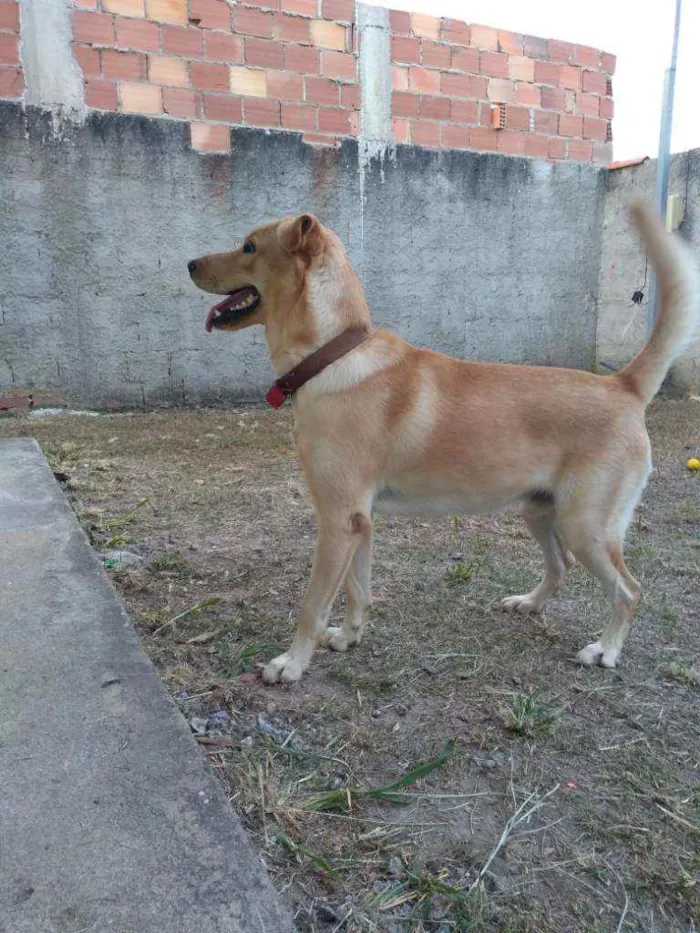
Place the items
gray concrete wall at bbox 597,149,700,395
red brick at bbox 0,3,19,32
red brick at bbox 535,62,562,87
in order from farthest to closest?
1. red brick at bbox 535,62,562,87
2. gray concrete wall at bbox 597,149,700,395
3. red brick at bbox 0,3,19,32

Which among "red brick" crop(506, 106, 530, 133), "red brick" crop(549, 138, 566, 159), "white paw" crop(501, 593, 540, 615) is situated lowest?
"white paw" crop(501, 593, 540, 615)

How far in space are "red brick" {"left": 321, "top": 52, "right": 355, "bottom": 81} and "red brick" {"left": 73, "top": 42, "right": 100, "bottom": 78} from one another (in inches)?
89.0

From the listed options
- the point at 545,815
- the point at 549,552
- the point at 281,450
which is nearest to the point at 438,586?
the point at 549,552

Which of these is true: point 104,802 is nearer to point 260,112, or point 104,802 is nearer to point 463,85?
point 260,112

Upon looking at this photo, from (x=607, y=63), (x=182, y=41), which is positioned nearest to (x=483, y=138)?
(x=607, y=63)

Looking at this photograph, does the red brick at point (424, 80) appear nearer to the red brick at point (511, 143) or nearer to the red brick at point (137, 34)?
the red brick at point (511, 143)

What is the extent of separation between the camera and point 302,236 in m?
2.35

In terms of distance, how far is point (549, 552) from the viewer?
2.86 m

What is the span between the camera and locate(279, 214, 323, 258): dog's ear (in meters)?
2.33

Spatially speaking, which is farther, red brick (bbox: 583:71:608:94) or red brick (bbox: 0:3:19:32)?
red brick (bbox: 583:71:608:94)

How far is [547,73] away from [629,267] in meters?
2.58

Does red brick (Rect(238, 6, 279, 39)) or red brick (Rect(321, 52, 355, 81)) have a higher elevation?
red brick (Rect(238, 6, 279, 39))

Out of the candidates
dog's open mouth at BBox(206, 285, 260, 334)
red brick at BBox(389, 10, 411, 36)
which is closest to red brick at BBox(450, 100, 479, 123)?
red brick at BBox(389, 10, 411, 36)

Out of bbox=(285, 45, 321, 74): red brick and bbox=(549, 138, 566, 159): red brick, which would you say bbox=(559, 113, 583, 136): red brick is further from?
bbox=(285, 45, 321, 74): red brick
